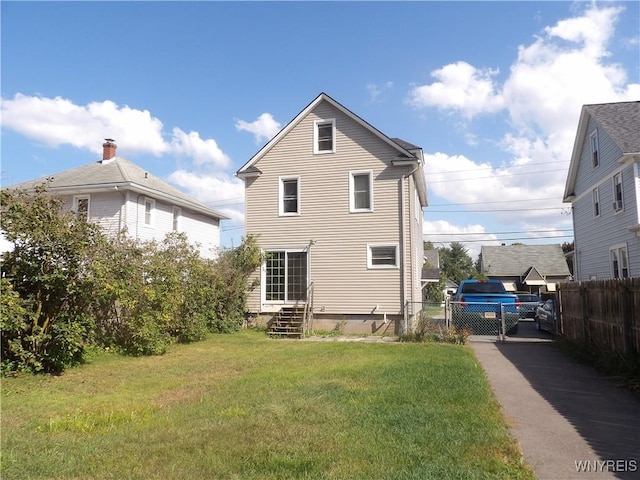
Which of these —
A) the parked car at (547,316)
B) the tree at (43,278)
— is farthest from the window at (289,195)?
the parked car at (547,316)

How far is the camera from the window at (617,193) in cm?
1664

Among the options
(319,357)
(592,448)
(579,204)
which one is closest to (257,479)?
(592,448)

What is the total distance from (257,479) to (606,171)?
62.5 feet

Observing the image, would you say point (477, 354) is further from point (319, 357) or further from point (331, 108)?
point (331, 108)

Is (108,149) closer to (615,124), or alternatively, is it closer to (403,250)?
(403,250)

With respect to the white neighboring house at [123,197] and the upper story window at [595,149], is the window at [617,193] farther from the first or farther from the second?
the white neighboring house at [123,197]

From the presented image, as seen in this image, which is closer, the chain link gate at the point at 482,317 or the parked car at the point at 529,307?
the chain link gate at the point at 482,317

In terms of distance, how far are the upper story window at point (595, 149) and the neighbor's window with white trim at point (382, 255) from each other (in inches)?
391

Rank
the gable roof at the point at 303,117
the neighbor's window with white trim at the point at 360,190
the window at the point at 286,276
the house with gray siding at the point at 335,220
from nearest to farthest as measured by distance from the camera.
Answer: the house with gray siding at the point at 335,220 < the gable roof at the point at 303,117 < the neighbor's window with white trim at the point at 360,190 < the window at the point at 286,276

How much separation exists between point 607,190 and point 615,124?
8.49 feet

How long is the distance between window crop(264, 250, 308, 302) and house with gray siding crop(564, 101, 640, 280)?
38.4 feet

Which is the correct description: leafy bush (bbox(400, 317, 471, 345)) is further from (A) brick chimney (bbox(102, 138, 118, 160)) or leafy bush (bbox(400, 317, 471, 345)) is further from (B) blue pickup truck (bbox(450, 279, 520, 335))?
(A) brick chimney (bbox(102, 138, 118, 160))

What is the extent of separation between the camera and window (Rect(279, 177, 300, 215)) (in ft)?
59.9

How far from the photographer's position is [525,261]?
160 feet
